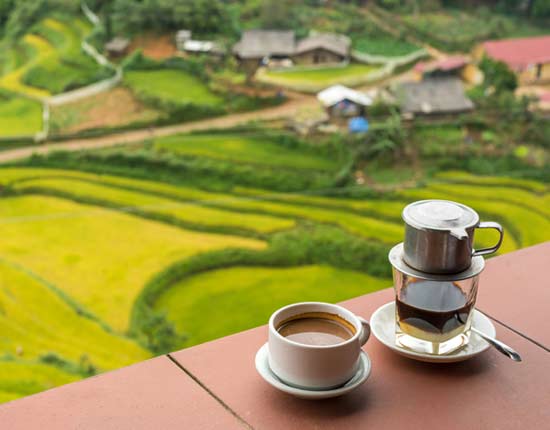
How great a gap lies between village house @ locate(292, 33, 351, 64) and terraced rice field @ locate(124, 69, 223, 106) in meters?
1.54

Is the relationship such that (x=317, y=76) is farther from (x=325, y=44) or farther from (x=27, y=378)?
(x=27, y=378)

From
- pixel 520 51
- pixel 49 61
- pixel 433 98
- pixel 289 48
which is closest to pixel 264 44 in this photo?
pixel 289 48

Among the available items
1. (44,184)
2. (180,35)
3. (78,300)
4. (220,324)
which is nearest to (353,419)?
(220,324)

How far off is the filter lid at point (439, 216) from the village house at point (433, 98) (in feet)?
33.4

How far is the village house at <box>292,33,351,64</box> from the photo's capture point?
11875 millimetres

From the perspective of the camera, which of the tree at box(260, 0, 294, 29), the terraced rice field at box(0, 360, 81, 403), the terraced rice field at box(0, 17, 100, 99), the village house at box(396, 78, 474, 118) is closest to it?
the terraced rice field at box(0, 360, 81, 403)

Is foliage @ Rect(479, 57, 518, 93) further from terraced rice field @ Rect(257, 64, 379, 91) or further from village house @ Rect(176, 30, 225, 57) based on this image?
village house @ Rect(176, 30, 225, 57)

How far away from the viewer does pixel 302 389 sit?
743 mm

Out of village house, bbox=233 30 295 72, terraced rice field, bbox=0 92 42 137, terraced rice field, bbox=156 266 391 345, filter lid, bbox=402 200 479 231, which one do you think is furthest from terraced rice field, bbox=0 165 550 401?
filter lid, bbox=402 200 479 231

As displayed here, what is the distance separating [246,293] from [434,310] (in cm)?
740

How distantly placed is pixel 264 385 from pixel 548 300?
370mm

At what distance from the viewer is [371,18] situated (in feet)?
41.5

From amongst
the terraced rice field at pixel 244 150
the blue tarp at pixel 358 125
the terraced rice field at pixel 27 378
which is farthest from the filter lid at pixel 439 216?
the blue tarp at pixel 358 125

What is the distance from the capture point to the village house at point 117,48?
11.7 meters
